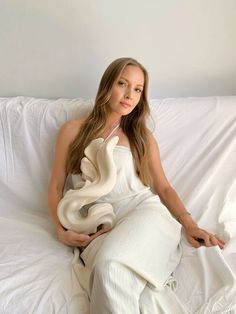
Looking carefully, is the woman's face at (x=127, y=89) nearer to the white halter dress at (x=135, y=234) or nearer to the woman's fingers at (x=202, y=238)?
the white halter dress at (x=135, y=234)

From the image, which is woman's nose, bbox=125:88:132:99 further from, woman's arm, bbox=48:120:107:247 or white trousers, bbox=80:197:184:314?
white trousers, bbox=80:197:184:314

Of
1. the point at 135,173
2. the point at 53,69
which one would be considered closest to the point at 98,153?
the point at 135,173

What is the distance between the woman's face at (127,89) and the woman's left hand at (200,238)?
1.59ft

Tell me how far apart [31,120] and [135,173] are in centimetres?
52

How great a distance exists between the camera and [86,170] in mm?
1272

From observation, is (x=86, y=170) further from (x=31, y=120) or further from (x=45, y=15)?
(x=45, y=15)

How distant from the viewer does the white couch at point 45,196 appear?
105 centimetres

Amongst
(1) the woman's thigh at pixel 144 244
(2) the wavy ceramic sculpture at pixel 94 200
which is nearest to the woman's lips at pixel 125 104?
(2) the wavy ceramic sculpture at pixel 94 200

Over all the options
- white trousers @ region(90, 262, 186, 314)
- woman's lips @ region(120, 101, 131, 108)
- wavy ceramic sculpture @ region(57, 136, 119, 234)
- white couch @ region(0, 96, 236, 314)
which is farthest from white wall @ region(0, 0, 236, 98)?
white trousers @ region(90, 262, 186, 314)

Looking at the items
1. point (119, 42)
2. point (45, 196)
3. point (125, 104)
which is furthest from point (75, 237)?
point (119, 42)

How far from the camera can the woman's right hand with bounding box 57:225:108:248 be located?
3.96 ft

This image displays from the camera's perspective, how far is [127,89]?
4.26ft

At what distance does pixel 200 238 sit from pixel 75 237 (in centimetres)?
42

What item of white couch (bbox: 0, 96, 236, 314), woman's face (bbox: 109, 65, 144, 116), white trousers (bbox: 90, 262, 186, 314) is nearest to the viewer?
white trousers (bbox: 90, 262, 186, 314)
